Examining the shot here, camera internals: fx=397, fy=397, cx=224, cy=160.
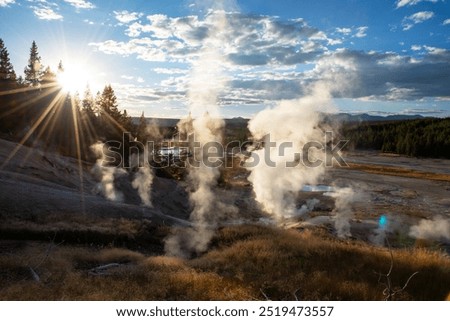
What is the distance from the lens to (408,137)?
119 meters

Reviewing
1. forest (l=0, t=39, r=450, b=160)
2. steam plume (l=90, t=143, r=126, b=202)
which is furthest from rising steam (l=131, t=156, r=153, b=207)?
forest (l=0, t=39, r=450, b=160)

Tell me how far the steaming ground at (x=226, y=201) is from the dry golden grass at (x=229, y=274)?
774 cm

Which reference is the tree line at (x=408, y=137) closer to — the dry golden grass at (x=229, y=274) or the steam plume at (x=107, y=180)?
the steam plume at (x=107, y=180)

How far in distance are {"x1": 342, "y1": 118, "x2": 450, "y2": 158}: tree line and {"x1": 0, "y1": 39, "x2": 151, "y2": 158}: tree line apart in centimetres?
8206

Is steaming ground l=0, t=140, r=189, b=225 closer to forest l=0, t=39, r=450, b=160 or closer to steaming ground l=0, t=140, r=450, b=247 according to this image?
steaming ground l=0, t=140, r=450, b=247

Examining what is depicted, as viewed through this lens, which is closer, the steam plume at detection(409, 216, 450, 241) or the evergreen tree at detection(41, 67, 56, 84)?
the steam plume at detection(409, 216, 450, 241)

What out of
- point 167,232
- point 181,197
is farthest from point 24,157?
point 167,232

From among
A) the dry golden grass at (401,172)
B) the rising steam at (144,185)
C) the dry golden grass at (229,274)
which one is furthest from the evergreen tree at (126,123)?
the dry golden grass at (229,274)

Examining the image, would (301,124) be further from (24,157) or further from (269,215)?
(24,157)

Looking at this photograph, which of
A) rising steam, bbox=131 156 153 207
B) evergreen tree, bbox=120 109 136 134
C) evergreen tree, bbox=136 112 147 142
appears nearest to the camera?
rising steam, bbox=131 156 153 207

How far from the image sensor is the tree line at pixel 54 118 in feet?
205

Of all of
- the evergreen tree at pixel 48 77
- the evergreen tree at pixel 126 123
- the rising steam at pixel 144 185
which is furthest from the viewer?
the evergreen tree at pixel 48 77

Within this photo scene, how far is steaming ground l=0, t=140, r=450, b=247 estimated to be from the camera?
27.6 metres
